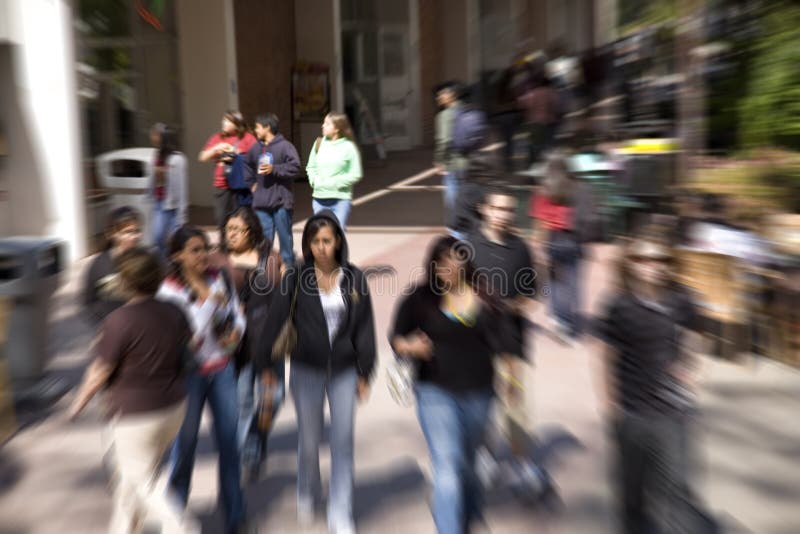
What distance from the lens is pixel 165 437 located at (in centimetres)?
387

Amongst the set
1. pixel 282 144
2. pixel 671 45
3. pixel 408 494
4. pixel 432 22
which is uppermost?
pixel 432 22

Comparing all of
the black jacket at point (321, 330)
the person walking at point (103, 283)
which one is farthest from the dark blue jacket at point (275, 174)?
the black jacket at point (321, 330)

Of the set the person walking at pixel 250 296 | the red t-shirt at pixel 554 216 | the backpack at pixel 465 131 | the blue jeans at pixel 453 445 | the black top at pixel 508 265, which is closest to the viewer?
the blue jeans at pixel 453 445

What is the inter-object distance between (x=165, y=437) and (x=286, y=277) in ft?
3.23

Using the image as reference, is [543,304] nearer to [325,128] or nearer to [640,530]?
[325,128]

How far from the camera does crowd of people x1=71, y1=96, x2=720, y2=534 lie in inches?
149

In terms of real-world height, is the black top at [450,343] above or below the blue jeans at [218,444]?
above

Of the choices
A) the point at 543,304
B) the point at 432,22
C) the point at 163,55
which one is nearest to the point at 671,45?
the point at 543,304

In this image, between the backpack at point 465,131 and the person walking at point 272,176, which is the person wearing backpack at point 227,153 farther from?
the backpack at point 465,131

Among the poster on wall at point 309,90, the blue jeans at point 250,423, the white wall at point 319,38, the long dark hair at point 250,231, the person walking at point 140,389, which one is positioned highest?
the white wall at point 319,38

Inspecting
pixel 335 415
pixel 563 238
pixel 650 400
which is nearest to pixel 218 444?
pixel 335 415

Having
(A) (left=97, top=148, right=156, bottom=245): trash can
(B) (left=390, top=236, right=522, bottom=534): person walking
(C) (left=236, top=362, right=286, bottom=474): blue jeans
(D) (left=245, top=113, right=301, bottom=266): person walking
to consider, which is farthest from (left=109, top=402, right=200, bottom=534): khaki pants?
(A) (left=97, top=148, right=156, bottom=245): trash can

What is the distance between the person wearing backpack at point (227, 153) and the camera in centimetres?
972

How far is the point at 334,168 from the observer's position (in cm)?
930
